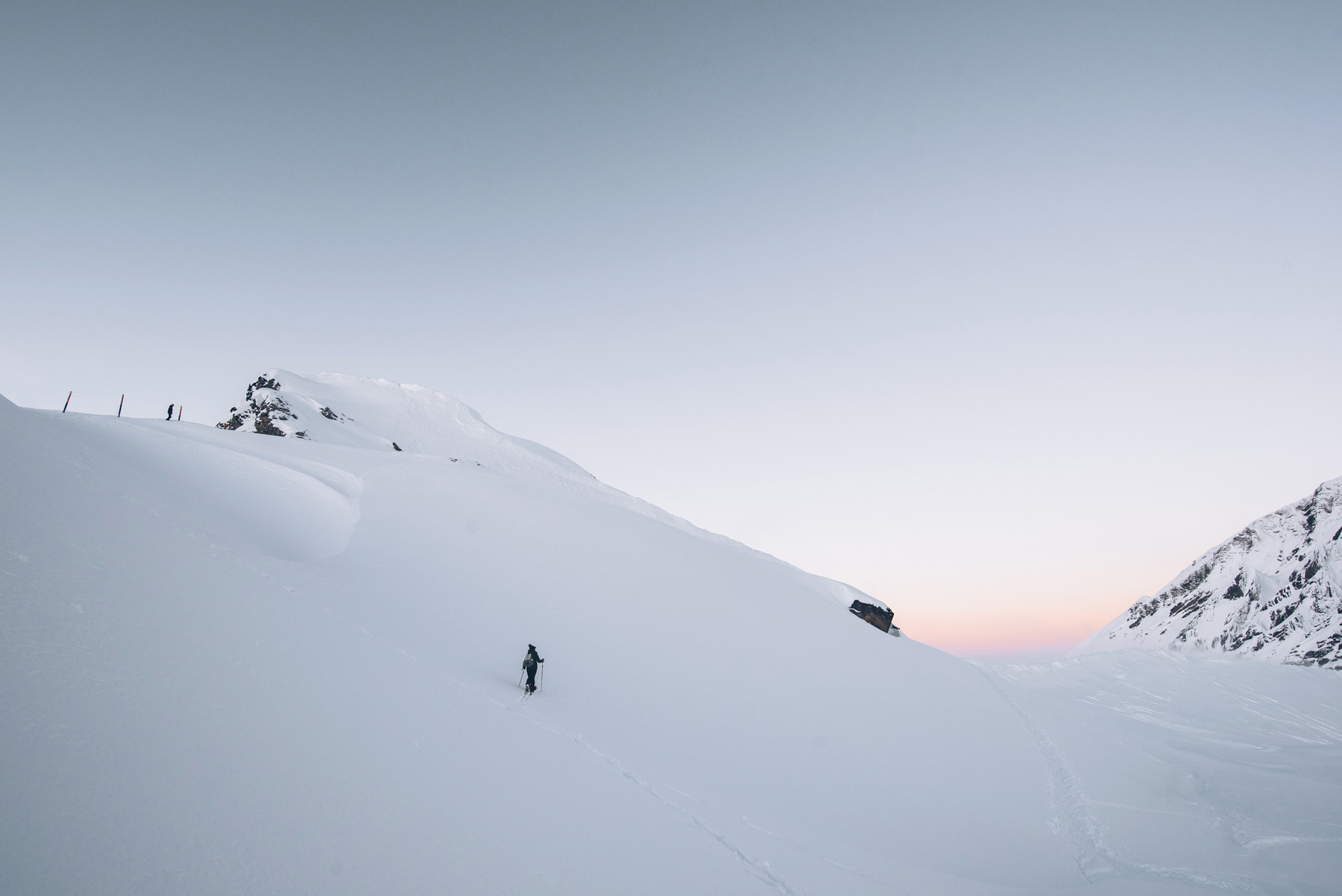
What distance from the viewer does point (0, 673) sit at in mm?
5086

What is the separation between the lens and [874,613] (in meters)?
34.6

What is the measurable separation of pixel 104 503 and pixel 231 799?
783cm

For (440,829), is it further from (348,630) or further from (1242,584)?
(1242,584)

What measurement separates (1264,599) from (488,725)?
290 feet

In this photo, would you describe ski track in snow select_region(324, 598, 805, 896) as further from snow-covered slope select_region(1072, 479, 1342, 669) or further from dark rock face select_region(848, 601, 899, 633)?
snow-covered slope select_region(1072, 479, 1342, 669)

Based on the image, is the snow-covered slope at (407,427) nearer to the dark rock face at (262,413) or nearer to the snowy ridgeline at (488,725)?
the dark rock face at (262,413)

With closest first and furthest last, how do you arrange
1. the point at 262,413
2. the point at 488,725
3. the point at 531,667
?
the point at 488,725 < the point at 531,667 < the point at 262,413

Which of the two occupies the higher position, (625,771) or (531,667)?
(531,667)

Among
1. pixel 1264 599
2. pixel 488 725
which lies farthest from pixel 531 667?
pixel 1264 599

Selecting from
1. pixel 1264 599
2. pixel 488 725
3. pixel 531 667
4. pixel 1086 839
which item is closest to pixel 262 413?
pixel 531 667

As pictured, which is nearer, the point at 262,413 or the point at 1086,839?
the point at 1086,839

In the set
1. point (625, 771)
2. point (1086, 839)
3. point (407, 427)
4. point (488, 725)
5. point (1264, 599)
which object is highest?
point (1264, 599)

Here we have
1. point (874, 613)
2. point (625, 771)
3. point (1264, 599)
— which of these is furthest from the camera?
point (1264, 599)

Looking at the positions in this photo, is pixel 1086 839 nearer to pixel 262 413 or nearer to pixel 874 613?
pixel 874 613
